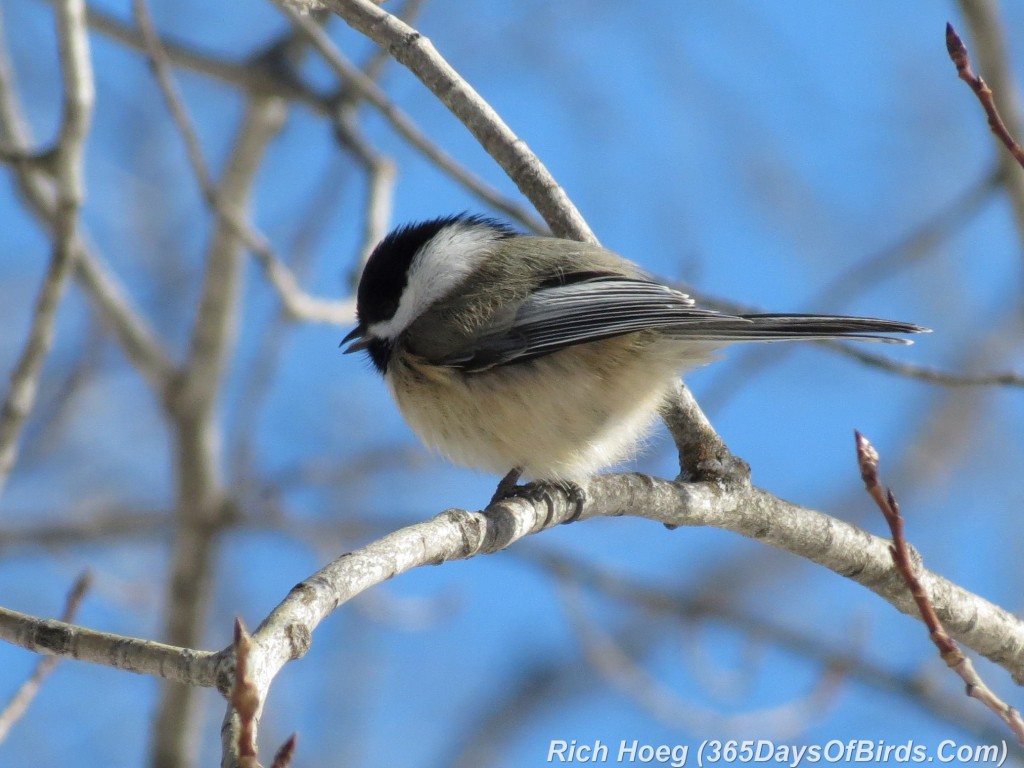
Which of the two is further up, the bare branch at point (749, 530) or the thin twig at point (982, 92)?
the thin twig at point (982, 92)

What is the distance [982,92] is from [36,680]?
8.38 ft

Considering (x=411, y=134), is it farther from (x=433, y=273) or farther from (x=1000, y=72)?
(x=1000, y=72)

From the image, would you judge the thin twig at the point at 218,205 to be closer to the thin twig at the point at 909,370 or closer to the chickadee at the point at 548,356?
the chickadee at the point at 548,356

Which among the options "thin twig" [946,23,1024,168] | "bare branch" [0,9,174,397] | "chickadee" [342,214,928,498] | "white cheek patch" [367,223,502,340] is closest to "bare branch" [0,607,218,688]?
"chickadee" [342,214,928,498]

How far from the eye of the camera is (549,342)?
10.7 feet

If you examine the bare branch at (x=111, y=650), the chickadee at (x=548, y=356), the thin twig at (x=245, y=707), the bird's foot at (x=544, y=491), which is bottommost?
the thin twig at (x=245, y=707)

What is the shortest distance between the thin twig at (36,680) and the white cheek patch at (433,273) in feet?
4.23

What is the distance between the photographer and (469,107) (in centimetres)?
300

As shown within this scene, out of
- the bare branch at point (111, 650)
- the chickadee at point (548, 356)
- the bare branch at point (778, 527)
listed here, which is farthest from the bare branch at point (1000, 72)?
the bare branch at point (111, 650)

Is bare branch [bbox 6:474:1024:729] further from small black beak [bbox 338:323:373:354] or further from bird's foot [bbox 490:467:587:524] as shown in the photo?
small black beak [bbox 338:323:373:354]

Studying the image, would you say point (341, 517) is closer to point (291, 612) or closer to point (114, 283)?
point (114, 283)

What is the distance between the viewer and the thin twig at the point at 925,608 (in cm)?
188

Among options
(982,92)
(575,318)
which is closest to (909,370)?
(575,318)

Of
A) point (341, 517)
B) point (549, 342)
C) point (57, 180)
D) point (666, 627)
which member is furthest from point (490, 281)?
point (666, 627)
